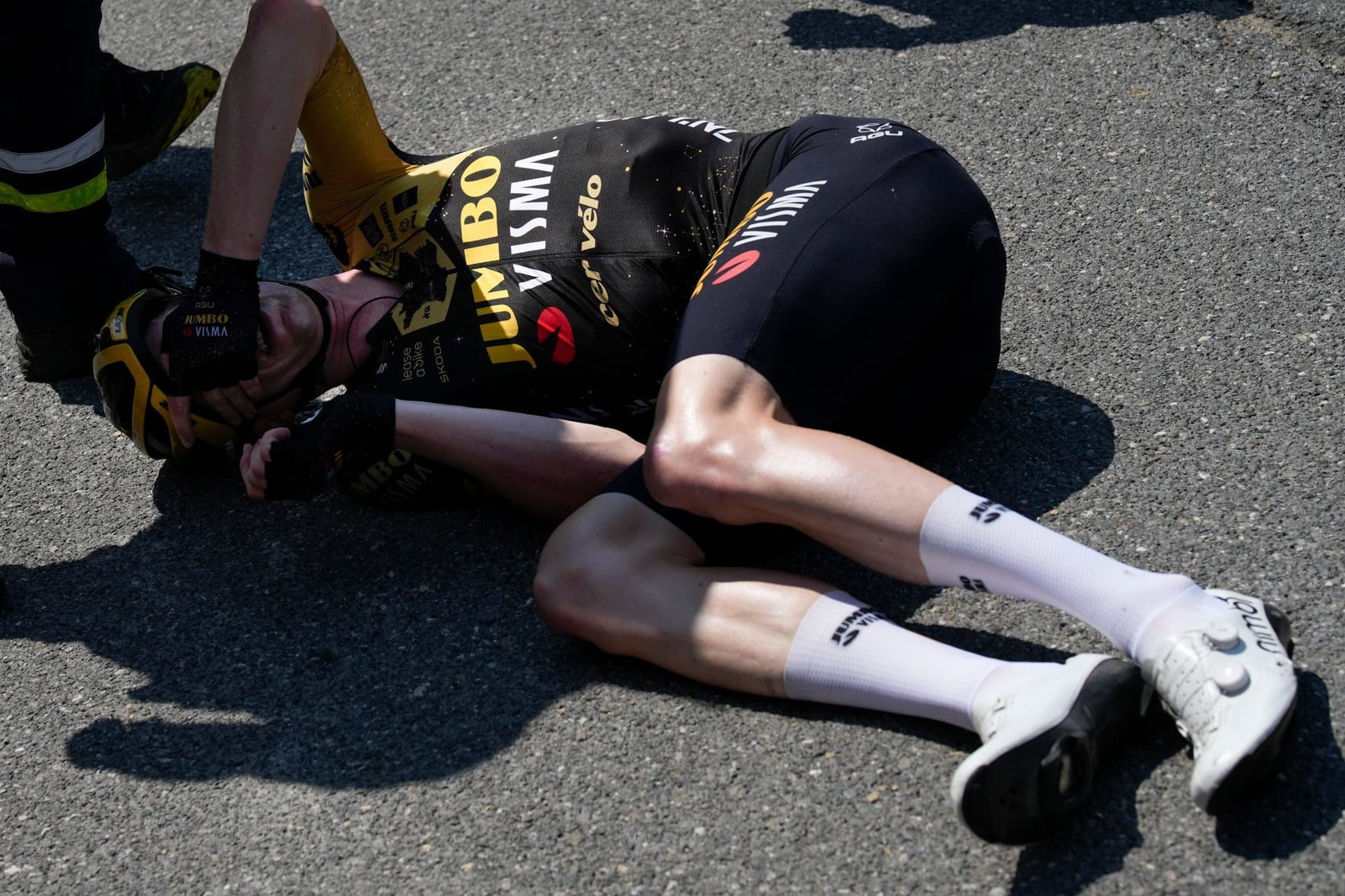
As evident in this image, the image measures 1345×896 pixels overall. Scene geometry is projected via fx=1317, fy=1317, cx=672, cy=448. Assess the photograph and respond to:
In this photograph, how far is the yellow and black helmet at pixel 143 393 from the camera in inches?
109

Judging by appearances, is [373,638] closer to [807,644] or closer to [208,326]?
[208,326]

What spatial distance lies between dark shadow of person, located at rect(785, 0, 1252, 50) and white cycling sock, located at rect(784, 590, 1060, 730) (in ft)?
8.67

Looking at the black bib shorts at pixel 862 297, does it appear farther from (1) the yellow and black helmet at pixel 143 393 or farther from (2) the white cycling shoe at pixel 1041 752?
(1) the yellow and black helmet at pixel 143 393

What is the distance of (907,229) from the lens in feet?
8.06

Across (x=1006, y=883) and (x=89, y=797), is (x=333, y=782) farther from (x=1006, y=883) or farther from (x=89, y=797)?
(x=1006, y=883)

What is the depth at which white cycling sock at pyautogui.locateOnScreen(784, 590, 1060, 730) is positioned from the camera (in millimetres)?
1996

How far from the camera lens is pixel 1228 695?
71.7 inches

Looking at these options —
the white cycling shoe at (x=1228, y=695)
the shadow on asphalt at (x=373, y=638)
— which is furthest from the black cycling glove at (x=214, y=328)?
the white cycling shoe at (x=1228, y=695)

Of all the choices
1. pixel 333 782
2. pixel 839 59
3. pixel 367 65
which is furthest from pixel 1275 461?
pixel 367 65

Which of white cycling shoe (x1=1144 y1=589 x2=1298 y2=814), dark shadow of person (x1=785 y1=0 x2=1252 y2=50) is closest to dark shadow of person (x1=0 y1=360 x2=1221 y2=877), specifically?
white cycling shoe (x1=1144 y1=589 x2=1298 y2=814)

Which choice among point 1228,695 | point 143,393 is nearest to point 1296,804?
point 1228,695

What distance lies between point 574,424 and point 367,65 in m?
2.53

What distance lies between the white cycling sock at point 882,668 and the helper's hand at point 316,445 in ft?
3.18

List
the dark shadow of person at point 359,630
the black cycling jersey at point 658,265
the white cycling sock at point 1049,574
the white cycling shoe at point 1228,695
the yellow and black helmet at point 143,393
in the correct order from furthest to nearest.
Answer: the yellow and black helmet at point 143,393 → the black cycling jersey at point 658,265 → the dark shadow of person at point 359,630 → the white cycling sock at point 1049,574 → the white cycling shoe at point 1228,695
